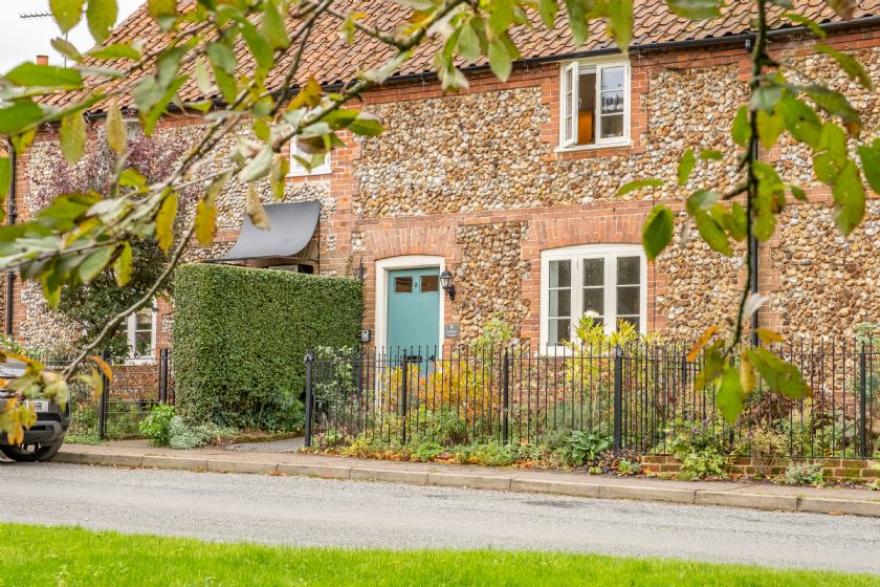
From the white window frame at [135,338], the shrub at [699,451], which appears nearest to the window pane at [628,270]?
the shrub at [699,451]

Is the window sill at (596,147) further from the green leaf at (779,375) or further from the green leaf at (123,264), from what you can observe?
the green leaf at (123,264)

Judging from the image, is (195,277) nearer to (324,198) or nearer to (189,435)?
(189,435)

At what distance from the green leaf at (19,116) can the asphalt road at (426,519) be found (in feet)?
22.5

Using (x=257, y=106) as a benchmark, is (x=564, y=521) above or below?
below

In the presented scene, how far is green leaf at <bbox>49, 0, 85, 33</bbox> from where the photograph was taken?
1.96 metres

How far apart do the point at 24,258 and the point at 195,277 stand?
15196 millimetres

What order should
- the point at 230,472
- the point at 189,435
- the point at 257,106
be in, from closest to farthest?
the point at 257,106, the point at 230,472, the point at 189,435

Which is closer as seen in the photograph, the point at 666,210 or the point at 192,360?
the point at 666,210

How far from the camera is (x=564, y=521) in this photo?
10.1 meters

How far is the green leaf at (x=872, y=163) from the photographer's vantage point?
2.00 m

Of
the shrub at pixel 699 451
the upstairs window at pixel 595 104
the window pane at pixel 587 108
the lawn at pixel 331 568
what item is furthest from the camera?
the window pane at pixel 587 108

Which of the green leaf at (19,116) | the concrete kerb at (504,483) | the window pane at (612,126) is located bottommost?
the concrete kerb at (504,483)

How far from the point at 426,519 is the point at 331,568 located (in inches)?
126

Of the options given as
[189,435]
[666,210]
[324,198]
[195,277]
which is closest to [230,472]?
[189,435]
